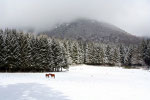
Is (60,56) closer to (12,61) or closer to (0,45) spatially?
(12,61)

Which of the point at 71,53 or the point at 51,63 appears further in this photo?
the point at 71,53

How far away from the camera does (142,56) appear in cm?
8938

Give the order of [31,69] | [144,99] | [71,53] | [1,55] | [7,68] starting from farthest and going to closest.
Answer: [71,53] < [31,69] < [7,68] < [1,55] < [144,99]

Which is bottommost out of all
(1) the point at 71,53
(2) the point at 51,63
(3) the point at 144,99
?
(3) the point at 144,99

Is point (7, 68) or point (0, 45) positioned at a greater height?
point (0, 45)

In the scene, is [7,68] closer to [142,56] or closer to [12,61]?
[12,61]

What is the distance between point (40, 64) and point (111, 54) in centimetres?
5458

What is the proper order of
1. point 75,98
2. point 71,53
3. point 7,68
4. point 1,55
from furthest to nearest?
point 71,53
point 7,68
point 1,55
point 75,98

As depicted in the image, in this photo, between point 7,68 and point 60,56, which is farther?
point 60,56

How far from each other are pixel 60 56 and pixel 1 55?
1855 cm

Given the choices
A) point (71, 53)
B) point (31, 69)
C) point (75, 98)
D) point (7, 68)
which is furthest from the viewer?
point (71, 53)

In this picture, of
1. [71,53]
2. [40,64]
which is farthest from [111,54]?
[40,64]

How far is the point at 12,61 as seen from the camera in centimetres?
4612

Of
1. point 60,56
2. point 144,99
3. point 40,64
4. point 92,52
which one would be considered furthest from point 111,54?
point 144,99
